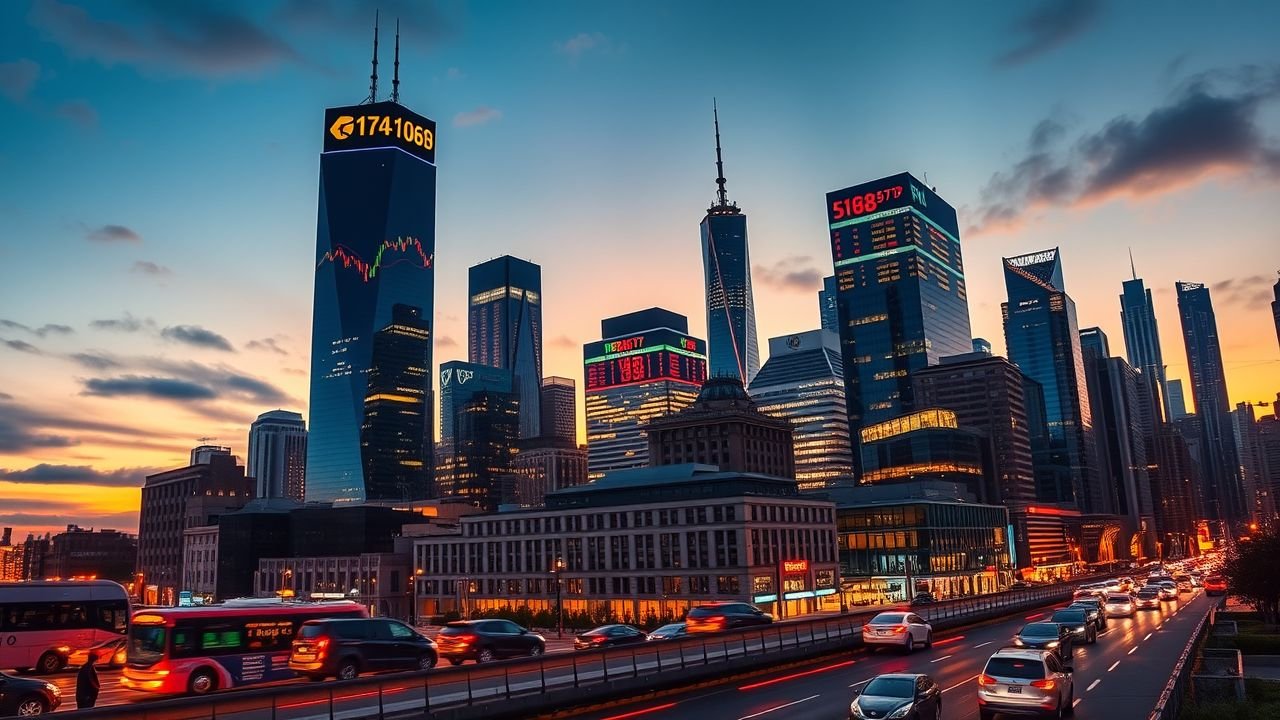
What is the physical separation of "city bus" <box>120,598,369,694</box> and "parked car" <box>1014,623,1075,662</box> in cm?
2854

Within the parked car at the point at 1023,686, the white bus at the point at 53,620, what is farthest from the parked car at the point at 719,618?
the white bus at the point at 53,620

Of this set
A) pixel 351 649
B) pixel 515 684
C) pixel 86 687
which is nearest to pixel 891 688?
pixel 515 684

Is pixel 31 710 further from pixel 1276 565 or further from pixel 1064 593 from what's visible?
pixel 1064 593

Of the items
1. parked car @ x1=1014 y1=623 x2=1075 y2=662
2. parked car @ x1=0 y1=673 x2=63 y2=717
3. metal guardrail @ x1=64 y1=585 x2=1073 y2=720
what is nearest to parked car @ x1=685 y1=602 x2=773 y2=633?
metal guardrail @ x1=64 y1=585 x2=1073 y2=720

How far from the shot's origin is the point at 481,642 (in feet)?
117

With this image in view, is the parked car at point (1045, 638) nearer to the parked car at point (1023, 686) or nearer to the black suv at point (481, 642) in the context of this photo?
the parked car at point (1023, 686)

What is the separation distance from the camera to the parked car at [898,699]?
22422 mm

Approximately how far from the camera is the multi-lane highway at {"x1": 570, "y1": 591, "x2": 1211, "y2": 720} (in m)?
27.3

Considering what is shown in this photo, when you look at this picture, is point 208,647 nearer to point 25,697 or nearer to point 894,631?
Result: point 25,697

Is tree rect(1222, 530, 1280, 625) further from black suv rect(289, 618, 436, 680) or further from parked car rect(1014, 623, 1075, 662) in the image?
black suv rect(289, 618, 436, 680)

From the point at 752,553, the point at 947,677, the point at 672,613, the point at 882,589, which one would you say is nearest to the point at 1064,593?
the point at 752,553

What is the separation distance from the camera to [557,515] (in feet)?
417

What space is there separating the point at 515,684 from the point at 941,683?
641 inches

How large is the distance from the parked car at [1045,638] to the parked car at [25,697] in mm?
34145
